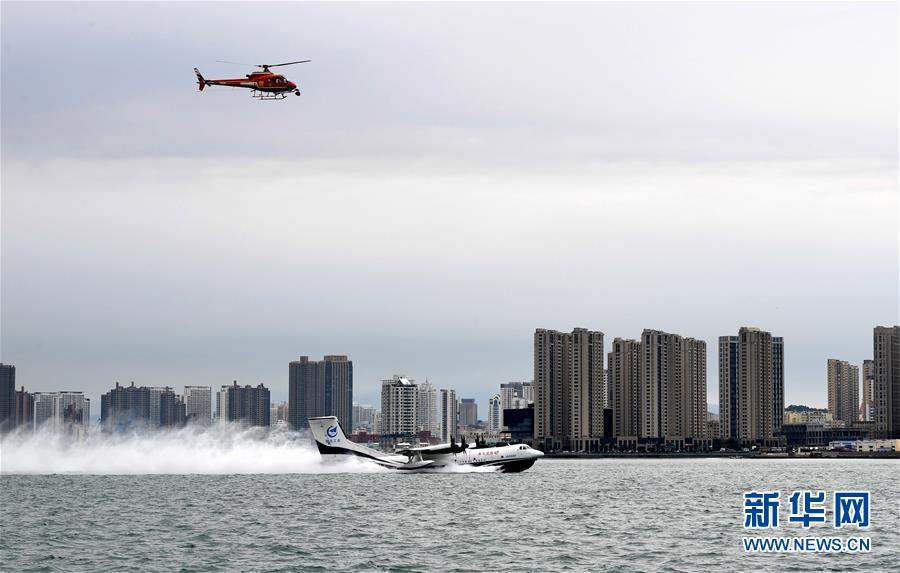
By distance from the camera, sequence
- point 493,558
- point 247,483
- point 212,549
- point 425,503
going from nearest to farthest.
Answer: point 493,558 → point 212,549 → point 425,503 → point 247,483

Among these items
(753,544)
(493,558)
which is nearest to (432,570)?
(493,558)

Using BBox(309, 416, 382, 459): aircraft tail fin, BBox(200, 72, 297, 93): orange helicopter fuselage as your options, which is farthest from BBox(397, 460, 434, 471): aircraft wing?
BBox(200, 72, 297, 93): orange helicopter fuselage

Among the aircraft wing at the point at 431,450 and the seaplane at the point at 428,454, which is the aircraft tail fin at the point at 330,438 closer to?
the seaplane at the point at 428,454

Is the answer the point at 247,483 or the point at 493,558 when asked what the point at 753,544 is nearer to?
the point at 493,558

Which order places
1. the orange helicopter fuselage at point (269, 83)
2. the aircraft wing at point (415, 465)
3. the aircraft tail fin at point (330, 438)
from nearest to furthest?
the orange helicopter fuselage at point (269, 83)
the aircraft tail fin at point (330, 438)
the aircraft wing at point (415, 465)

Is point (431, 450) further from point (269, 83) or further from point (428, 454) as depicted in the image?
point (269, 83)

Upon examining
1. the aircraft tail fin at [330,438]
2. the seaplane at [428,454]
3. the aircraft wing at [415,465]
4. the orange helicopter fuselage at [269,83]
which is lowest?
the aircraft wing at [415,465]

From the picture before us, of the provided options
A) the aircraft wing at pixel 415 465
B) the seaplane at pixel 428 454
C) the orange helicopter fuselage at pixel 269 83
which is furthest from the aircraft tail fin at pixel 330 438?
the orange helicopter fuselage at pixel 269 83

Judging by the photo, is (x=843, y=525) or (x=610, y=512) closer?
(x=843, y=525)

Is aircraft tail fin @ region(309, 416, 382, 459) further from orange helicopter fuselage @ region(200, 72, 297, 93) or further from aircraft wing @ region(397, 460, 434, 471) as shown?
orange helicopter fuselage @ region(200, 72, 297, 93)
